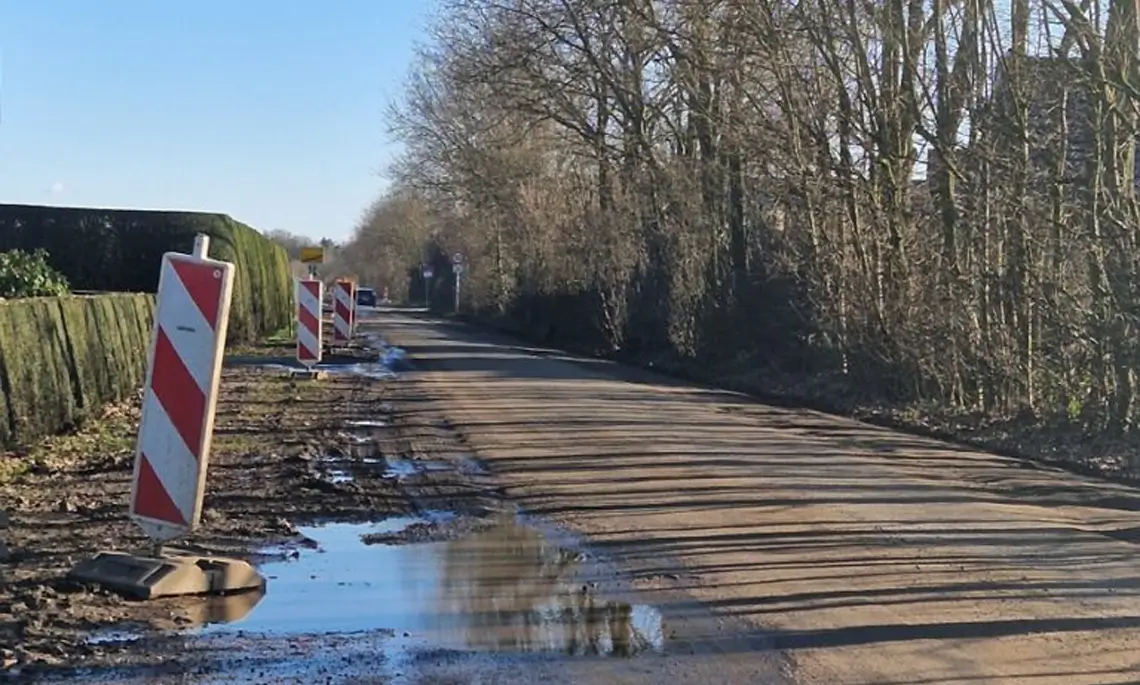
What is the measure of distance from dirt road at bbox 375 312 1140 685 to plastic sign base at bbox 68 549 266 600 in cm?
225

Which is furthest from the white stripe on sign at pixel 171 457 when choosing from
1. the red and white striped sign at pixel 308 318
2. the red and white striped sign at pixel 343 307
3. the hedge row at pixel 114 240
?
the red and white striped sign at pixel 343 307

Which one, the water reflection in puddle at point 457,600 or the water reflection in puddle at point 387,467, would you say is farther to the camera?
the water reflection in puddle at point 387,467

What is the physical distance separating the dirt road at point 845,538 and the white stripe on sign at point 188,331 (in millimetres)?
2701

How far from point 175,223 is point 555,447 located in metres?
21.4

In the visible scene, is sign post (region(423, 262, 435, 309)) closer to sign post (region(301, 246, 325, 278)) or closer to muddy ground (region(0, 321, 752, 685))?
sign post (region(301, 246, 325, 278))

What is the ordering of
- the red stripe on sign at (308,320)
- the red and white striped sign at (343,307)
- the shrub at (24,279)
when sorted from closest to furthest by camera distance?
the shrub at (24,279) → the red stripe on sign at (308,320) → the red and white striped sign at (343,307)

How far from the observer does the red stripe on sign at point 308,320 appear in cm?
2539

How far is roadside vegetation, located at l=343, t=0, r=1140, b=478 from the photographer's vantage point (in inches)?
647

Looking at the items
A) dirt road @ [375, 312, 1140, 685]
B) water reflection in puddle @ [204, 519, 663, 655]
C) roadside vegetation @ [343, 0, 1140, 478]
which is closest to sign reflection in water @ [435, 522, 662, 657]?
water reflection in puddle @ [204, 519, 663, 655]

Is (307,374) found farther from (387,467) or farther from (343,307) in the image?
(387,467)

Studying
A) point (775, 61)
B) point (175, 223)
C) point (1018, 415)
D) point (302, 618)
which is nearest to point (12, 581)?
point (302, 618)

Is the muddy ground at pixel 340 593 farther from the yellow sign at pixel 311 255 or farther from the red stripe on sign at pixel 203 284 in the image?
the yellow sign at pixel 311 255

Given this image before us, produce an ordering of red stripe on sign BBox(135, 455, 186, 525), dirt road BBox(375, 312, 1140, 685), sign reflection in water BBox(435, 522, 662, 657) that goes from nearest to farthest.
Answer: dirt road BBox(375, 312, 1140, 685) → sign reflection in water BBox(435, 522, 662, 657) → red stripe on sign BBox(135, 455, 186, 525)

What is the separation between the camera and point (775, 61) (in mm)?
23406
